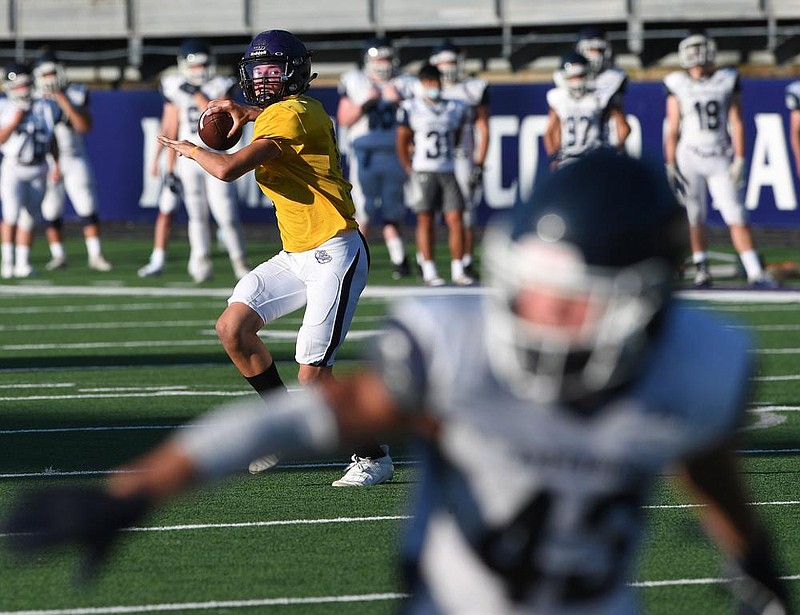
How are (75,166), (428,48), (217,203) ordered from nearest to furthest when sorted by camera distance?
(217,203)
(75,166)
(428,48)

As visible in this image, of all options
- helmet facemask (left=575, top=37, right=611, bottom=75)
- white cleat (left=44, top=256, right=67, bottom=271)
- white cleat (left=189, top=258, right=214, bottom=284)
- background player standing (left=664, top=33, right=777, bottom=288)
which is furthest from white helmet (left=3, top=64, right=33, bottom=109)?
background player standing (left=664, top=33, right=777, bottom=288)

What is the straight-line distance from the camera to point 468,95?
46.1ft

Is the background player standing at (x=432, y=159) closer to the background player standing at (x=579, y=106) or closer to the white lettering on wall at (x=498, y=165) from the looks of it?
the background player standing at (x=579, y=106)

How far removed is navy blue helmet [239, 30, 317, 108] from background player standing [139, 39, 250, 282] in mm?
7458

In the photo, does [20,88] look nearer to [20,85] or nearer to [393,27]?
[20,85]

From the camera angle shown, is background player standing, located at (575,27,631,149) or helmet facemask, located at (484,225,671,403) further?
background player standing, located at (575,27,631,149)

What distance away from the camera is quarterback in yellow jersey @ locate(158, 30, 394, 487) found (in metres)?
5.81

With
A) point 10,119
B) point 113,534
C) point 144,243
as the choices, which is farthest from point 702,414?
point 144,243

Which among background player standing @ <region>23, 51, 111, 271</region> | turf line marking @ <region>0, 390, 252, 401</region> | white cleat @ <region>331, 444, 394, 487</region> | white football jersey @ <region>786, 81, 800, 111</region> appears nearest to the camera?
white cleat @ <region>331, 444, 394, 487</region>

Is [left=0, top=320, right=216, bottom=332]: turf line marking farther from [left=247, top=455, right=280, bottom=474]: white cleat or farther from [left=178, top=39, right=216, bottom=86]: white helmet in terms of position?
[left=247, top=455, right=280, bottom=474]: white cleat

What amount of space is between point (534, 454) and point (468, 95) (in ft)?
39.4

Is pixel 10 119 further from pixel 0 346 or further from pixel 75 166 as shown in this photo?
pixel 0 346

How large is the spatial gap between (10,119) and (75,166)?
2.87 feet

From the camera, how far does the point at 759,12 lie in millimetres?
21781
